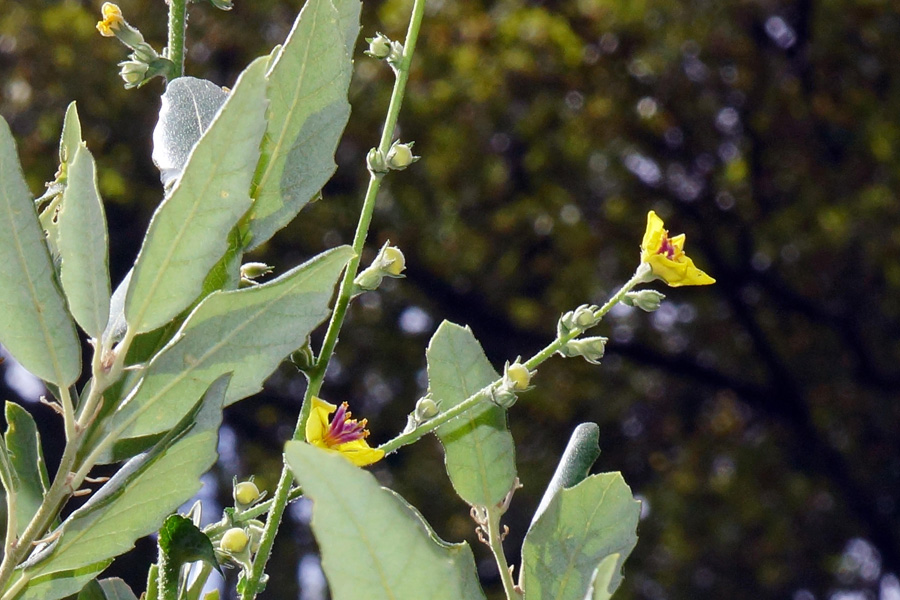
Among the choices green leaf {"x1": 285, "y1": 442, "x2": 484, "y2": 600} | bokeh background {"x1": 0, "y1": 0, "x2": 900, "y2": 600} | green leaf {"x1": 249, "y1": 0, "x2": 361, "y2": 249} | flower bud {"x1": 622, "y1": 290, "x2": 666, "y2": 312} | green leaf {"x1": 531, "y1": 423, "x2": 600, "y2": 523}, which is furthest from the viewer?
bokeh background {"x1": 0, "y1": 0, "x2": 900, "y2": 600}

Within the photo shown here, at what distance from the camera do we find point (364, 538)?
1.01 ft

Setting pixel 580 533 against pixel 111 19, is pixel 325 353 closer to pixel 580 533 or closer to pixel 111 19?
pixel 580 533

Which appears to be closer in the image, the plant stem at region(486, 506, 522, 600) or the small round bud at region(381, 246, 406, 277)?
the plant stem at region(486, 506, 522, 600)

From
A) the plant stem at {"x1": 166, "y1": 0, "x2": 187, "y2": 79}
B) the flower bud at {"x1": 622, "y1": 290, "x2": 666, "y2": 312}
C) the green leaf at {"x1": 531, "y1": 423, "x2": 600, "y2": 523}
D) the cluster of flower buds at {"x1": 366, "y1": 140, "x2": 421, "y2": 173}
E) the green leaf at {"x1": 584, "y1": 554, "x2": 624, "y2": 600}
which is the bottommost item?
the green leaf at {"x1": 531, "y1": 423, "x2": 600, "y2": 523}

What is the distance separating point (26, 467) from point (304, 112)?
0.21m

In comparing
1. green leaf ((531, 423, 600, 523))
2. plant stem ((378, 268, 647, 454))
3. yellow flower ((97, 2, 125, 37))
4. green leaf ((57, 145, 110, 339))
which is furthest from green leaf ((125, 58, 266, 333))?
yellow flower ((97, 2, 125, 37))

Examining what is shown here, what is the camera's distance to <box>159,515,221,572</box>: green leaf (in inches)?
14.3

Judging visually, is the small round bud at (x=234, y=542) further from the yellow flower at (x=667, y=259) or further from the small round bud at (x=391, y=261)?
the yellow flower at (x=667, y=259)

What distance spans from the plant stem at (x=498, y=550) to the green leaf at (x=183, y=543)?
4.7 inches

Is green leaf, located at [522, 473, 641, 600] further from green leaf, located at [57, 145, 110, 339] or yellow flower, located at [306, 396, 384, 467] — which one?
green leaf, located at [57, 145, 110, 339]

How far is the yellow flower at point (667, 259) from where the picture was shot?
59 cm

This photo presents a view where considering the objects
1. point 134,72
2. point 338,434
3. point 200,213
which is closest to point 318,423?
point 338,434

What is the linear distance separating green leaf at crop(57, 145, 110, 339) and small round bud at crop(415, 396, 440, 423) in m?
0.18

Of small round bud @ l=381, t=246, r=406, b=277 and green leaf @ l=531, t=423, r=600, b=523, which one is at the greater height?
small round bud @ l=381, t=246, r=406, b=277
